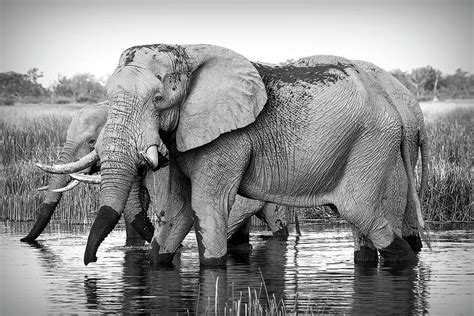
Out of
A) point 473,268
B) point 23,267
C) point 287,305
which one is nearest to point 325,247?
point 473,268

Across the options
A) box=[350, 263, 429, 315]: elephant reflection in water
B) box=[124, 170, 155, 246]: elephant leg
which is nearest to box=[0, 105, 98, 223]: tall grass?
box=[124, 170, 155, 246]: elephant leg

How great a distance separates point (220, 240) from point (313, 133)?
141 centimetres

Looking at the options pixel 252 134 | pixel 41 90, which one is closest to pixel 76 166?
pixel 252 134

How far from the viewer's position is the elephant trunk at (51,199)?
16688 mm

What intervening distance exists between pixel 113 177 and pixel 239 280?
161cm

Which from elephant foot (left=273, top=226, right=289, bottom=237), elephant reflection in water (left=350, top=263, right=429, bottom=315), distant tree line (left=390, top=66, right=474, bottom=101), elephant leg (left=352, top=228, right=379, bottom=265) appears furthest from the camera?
distant tree line (left=390, top=66, right=474, bottom=101)

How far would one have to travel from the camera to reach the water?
1117cm

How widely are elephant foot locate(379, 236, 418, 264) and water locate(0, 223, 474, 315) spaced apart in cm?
19

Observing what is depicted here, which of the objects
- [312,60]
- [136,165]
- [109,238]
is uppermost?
[312,60]

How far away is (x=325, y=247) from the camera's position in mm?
15625

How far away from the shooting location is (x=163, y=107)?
1257 centimetres

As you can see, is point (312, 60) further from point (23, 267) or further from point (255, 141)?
point (23, 267)

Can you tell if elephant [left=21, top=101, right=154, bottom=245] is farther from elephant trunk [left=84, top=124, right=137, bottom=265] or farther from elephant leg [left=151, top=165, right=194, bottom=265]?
elephant trunk [left=84, top=124, right=137, bottom=265]

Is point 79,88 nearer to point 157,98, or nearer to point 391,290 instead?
point 157,98
